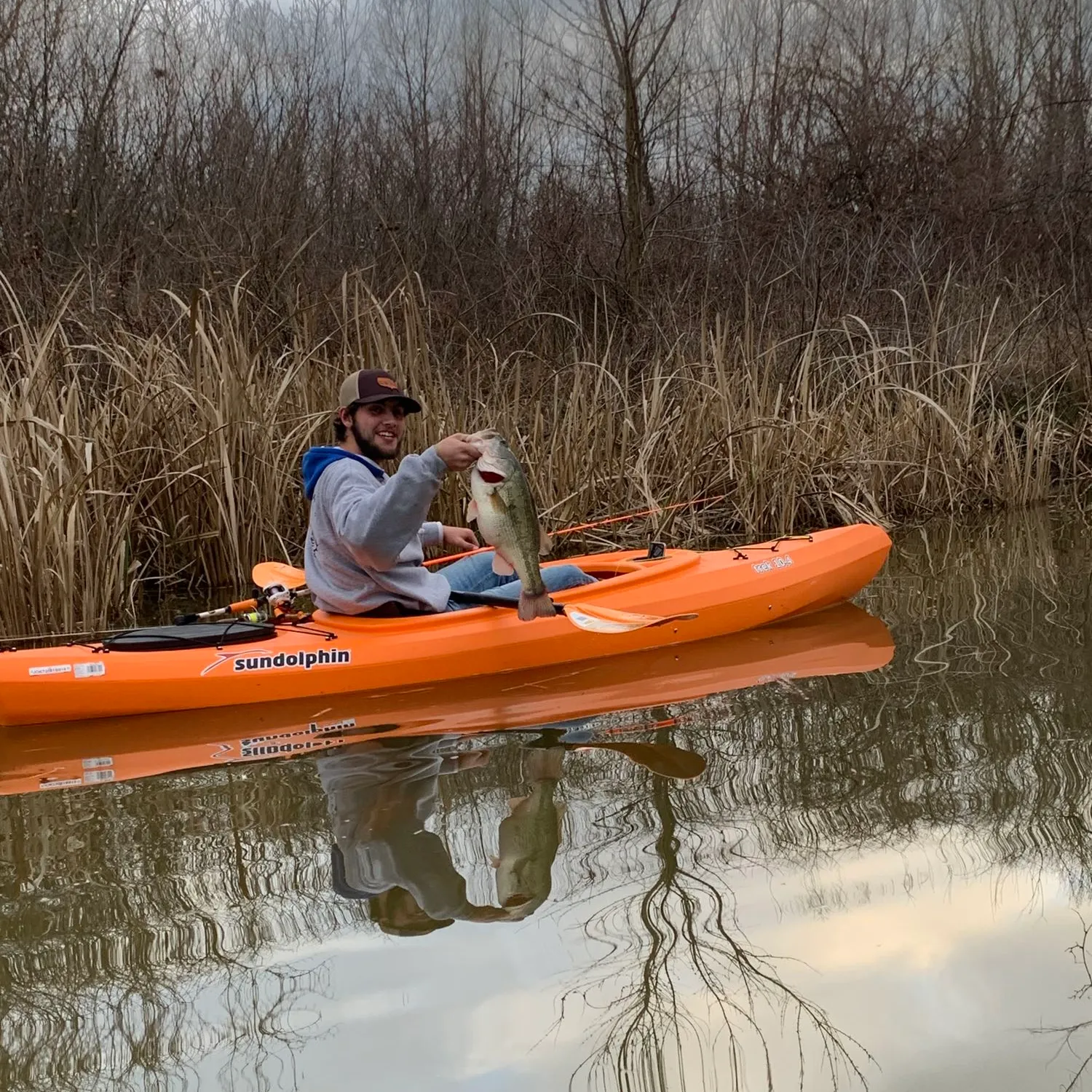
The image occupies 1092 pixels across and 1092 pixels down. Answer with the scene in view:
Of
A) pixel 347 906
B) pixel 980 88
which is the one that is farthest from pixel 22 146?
pixel 980 88

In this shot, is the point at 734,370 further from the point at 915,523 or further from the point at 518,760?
the point at 518,760

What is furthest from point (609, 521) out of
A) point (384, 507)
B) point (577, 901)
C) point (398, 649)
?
point (577, 901)

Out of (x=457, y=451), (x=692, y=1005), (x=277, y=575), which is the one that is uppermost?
(x=457, y=451)

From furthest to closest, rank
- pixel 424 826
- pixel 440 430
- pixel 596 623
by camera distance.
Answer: pixel 440 430 → pixel 596 623 → pixel 424 826

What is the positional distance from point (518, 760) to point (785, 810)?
0.86 meters

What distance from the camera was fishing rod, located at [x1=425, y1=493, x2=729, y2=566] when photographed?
5281 mm

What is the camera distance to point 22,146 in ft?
29.4

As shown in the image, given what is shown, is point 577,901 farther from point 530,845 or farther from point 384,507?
point 384,507

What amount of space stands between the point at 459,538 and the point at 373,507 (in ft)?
3.66

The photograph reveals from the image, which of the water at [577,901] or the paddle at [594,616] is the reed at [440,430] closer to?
the paddle at [594,616]

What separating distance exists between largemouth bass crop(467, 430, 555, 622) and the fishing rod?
3.16 ft

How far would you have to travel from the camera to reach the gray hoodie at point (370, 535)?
3.67 metres

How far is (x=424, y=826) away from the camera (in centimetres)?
280

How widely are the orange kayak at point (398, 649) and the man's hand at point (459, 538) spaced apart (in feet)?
1.65
